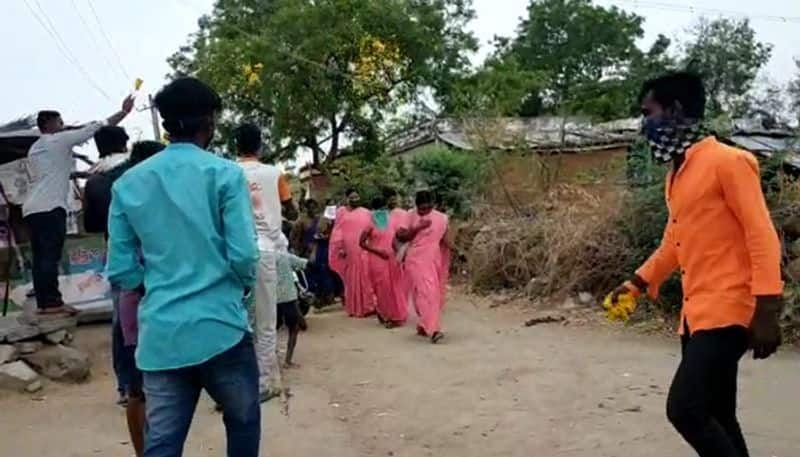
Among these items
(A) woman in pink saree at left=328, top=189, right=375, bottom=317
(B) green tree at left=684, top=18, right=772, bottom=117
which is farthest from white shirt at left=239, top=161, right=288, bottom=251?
(B) green tree at left=684, top=18, right=772, bottom=117

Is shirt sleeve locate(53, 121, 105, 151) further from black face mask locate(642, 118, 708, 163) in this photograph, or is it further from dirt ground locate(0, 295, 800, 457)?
black face mask locate(642, 118, 708, 163)

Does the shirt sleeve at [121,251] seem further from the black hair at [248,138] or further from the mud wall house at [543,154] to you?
the mud wall house at [543,154]

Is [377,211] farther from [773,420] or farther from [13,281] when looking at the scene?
[773,420]

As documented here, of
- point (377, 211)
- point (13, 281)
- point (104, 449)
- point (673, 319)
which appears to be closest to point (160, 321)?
point (104, 449)

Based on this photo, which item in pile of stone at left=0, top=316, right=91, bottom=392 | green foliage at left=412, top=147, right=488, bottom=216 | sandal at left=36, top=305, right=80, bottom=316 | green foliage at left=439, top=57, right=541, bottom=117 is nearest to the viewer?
pile of stone at left=0, top=316, right=91, bottom=392

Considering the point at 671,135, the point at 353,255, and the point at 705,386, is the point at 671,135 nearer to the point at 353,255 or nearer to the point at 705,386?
the point at 705,386

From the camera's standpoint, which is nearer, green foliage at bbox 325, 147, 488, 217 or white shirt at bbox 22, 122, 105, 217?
white shirt at bbox 22, 122, 105, 217

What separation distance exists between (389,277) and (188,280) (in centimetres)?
774

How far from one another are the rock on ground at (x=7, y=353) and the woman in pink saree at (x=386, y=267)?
167 inches

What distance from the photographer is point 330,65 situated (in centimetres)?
2497

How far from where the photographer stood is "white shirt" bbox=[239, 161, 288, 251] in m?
6.00

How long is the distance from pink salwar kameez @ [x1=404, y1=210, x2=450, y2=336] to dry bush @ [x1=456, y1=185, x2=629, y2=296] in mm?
2095

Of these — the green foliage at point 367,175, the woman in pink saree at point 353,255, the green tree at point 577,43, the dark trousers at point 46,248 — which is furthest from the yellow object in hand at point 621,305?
the green tree at point 577,43

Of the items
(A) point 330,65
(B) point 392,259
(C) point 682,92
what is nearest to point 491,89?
(A) point 330,65
